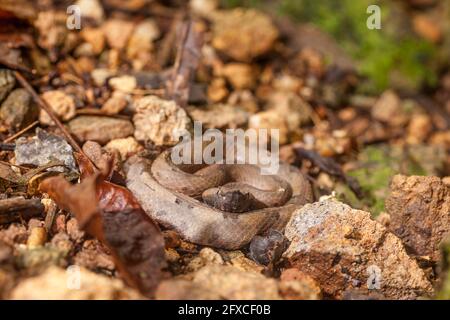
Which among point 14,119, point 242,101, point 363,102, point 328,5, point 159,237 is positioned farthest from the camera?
point 328,5

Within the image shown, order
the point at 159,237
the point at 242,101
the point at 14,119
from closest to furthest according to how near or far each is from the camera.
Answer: the point at 159,237, the point at 14,119, the point at 242,101

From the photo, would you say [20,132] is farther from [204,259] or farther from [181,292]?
[181,292]

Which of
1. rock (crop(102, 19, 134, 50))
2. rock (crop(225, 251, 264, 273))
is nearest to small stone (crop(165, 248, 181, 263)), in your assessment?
rock (crop(225, 251, 264, 273))

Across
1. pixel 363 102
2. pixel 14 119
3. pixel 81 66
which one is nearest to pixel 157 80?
pixel 81 66

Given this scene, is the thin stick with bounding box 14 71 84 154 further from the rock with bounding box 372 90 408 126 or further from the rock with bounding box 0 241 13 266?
the rock with bounding box 372 90 408 126

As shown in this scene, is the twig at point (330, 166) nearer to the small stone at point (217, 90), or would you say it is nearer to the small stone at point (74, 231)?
the small stone at point (217, 90)

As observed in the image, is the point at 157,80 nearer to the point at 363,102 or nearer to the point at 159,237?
the point at 159,237
